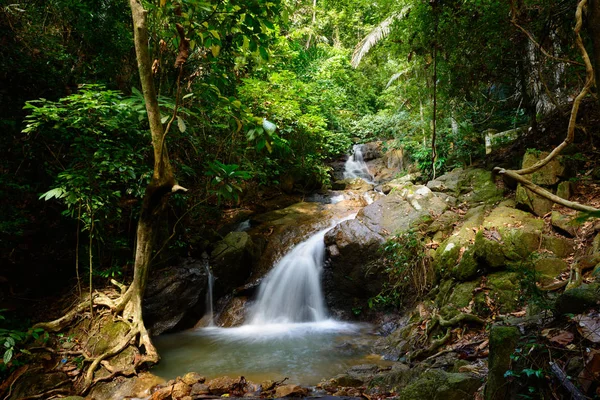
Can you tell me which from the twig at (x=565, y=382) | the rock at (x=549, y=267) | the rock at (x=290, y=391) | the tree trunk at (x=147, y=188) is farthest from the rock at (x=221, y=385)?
the rock at (x=549, y=267)

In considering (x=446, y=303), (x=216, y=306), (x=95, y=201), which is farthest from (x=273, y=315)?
(x=95, y=201)

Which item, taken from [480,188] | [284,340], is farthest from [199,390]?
[480,188]

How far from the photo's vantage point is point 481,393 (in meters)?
2.46

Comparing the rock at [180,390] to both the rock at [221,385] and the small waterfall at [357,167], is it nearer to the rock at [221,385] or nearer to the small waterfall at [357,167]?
the rock at [221,385]

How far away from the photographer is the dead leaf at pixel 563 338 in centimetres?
210

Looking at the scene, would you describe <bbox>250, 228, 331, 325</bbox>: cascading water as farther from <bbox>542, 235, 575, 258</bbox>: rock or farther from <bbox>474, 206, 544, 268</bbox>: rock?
<bbox>542, 235, 575, 258</bbox>: rock

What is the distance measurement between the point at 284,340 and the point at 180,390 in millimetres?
2556

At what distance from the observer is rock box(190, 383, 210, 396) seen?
3.81 meters

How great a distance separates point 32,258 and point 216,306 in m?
3.62

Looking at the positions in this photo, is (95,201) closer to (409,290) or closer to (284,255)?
(284,255)

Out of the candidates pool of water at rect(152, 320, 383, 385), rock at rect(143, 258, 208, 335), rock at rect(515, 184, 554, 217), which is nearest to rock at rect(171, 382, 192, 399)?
pool of water at rect(152, 320, 383, 385)

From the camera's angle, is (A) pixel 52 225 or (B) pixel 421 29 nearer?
(A) pixel 52 225

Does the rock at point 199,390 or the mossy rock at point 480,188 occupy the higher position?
the mossy rock at point 480,188

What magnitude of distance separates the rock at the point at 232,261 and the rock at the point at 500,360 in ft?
20.3
